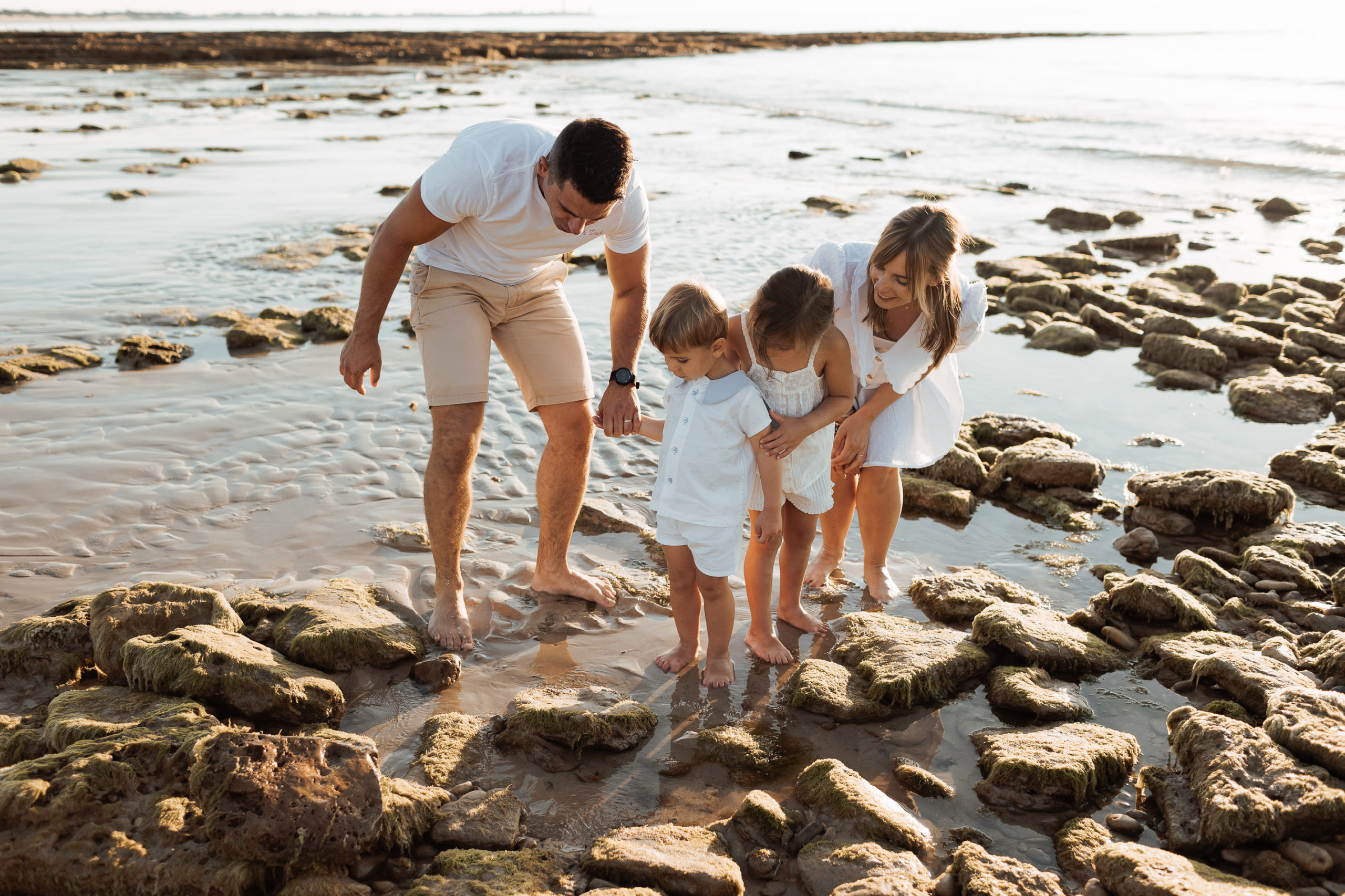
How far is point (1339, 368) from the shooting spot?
748cm

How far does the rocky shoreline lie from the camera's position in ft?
153

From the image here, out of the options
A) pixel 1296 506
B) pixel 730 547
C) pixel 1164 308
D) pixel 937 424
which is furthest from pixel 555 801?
pixel 1164 308

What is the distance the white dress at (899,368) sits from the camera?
14.0ft

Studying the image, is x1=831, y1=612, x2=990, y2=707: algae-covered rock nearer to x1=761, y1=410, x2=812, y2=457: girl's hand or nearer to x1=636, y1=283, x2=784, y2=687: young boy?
x1=636, y1=283, x2=784, y2=687: young boy

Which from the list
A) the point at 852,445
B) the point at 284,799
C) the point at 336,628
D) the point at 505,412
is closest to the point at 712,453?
the point at 852,445

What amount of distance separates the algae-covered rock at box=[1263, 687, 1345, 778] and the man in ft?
8.68

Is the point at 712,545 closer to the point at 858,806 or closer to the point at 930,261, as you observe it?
the point at 858,806

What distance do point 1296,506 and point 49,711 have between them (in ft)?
20.5

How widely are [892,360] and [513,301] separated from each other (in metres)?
1.76

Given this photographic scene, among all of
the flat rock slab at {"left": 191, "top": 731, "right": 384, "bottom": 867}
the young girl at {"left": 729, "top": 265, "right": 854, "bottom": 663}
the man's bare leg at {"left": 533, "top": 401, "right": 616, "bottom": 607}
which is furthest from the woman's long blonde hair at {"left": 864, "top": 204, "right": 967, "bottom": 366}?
→ the flat rock slab at {"left": 191, "top": 731, "right": 384, "bottom": 867}

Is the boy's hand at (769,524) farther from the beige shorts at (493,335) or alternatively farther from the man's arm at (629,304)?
the beige shorts at (493,335)

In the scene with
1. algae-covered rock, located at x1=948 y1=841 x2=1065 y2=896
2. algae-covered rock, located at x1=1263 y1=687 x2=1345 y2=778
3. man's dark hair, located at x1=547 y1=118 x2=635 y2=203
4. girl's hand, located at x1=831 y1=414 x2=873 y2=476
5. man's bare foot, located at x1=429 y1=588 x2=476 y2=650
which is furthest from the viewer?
girl's hand, located at x1=831 y1=414 x2=873 y2=476

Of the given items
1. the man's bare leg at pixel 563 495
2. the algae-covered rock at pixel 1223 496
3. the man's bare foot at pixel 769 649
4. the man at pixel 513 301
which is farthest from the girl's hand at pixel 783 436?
the algae-covered rock at pixel 1223 496

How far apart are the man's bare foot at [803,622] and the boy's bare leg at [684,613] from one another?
50 centimetres
